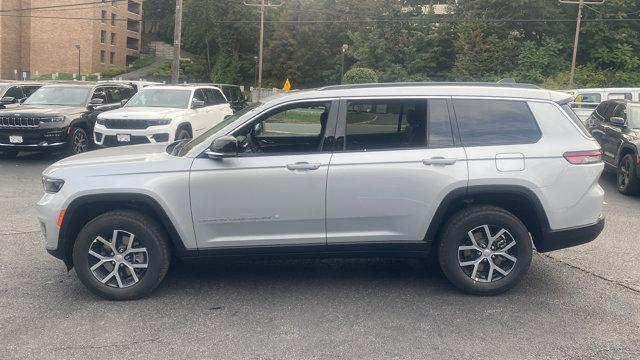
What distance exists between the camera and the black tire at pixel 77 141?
1413 centimetres

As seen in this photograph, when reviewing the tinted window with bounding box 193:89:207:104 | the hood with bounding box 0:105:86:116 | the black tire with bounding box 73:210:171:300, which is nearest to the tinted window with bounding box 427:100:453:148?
the black tire with bounding box 73:210:171:300

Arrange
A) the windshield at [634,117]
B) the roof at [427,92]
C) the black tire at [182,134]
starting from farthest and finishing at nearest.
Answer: the black tire at [182,134] < the windshield at [634,117] < the roof at [427,92]

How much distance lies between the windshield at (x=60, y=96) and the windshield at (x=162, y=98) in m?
1.29

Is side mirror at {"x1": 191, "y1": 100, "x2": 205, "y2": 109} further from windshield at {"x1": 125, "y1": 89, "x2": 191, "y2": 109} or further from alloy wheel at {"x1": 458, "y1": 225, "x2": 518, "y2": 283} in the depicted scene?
alloy wheel at {"x1": 458, "y1": 225, "x2": 518, "y2": 283}

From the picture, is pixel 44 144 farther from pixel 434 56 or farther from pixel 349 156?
pixel 434 56

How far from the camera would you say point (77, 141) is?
14.6 meters

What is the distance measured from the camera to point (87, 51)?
234 feet

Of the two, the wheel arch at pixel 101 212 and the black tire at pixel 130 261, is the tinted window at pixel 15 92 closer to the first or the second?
the wheel arch at pixel 101 212

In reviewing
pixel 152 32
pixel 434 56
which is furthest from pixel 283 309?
pixel 152 32

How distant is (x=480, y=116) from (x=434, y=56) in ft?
169

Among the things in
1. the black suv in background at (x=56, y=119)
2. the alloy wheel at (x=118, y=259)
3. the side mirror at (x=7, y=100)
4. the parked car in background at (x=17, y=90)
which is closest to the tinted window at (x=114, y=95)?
the black suv in background at (x=56, y=119)

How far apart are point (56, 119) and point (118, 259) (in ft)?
31.8

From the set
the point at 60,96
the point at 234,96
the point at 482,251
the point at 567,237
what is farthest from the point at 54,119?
the point at 567,237

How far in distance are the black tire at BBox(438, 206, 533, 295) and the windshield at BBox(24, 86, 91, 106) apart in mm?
12086
